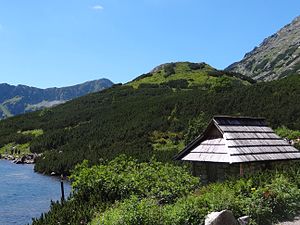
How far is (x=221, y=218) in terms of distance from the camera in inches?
463

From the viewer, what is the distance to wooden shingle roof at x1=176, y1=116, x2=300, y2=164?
19078 mm

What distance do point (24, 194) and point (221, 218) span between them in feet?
74.0

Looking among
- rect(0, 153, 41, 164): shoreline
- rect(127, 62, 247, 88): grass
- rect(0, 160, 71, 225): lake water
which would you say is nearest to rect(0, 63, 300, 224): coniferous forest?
rect(127, 62, 247, 88): grass

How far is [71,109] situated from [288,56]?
138 meters

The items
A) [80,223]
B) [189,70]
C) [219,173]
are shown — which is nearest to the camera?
[80,223]

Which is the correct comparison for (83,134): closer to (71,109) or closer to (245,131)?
(71,109)

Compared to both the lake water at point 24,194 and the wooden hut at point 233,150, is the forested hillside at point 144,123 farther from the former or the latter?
the wooden hut at point 233,150

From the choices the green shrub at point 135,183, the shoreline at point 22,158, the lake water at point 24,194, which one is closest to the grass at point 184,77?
the shoreline at point 22,158

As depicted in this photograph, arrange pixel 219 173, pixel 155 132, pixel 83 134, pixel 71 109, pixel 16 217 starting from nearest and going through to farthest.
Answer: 1. pixel 219 173
2. pixel 16 217
3. pixel 155 132
4. pixel 83 134
5. pixel 71 109

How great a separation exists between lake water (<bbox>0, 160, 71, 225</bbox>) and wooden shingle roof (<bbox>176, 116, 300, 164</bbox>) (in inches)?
395

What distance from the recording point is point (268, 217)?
12844 millimetres

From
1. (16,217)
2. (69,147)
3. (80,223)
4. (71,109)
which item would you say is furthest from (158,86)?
(80,223)

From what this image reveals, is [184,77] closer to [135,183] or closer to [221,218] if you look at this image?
[135,183]

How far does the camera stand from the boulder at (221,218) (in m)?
11.7
